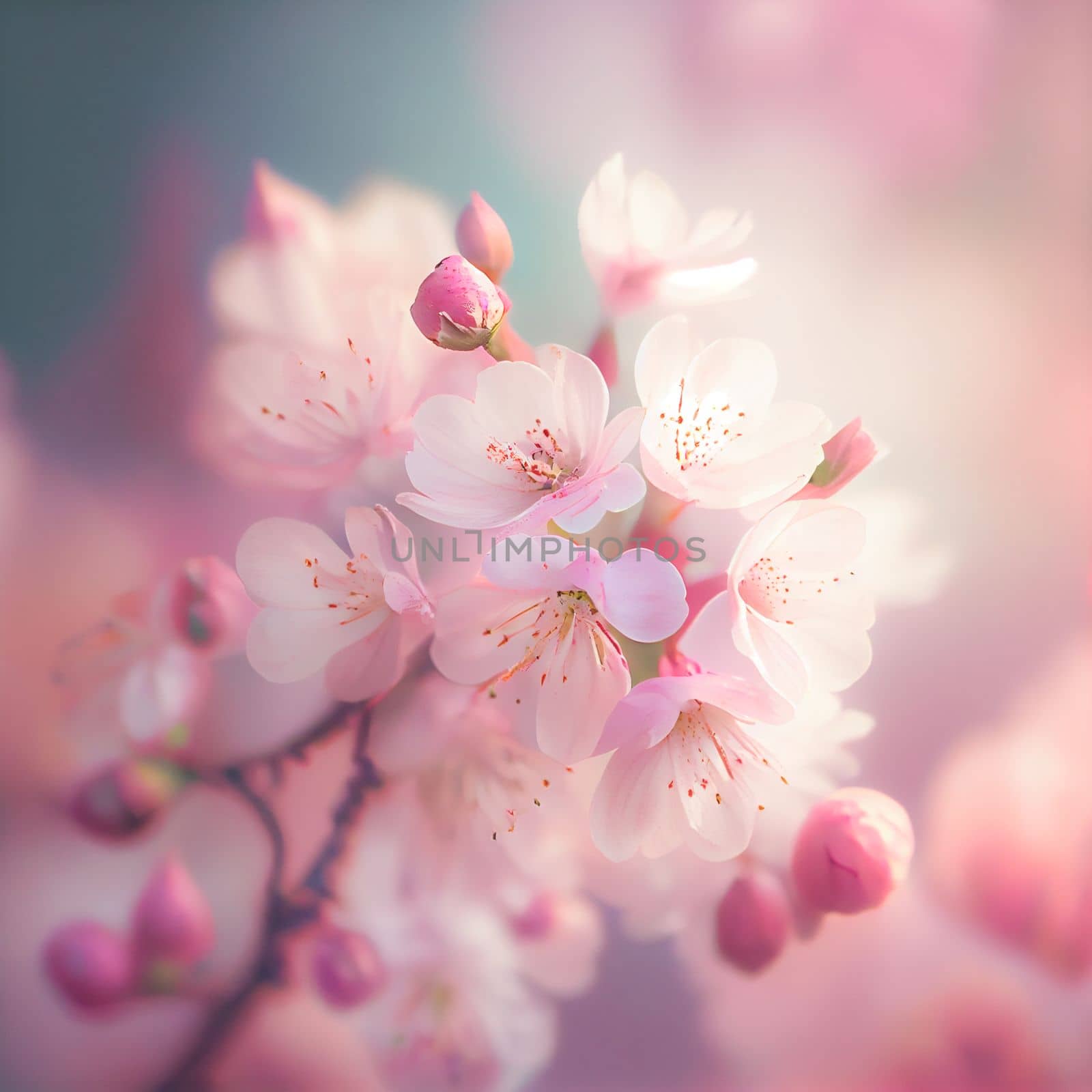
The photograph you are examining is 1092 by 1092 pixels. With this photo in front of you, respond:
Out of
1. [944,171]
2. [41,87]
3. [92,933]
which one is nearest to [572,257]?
[944,171]

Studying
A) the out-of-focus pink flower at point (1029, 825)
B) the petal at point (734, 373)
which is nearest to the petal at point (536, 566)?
the petal at point (734, 373)

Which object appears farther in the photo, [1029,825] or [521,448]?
[1029,825]

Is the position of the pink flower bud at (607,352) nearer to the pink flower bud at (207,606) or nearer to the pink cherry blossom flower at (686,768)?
the pink cherry blossom flower at (686,768)

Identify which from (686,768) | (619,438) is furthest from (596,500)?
(686,768)

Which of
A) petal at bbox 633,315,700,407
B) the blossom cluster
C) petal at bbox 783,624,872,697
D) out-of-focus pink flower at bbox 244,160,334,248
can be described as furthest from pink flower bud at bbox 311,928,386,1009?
out-of-focus pink flower at bbox 244,160,334,248

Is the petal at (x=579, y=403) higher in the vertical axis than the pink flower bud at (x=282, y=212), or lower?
lower

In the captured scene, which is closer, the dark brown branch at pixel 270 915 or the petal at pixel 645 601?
the petal at pixel 645 601

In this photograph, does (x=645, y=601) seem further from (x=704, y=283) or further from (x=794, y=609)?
(x=704, y=283)
